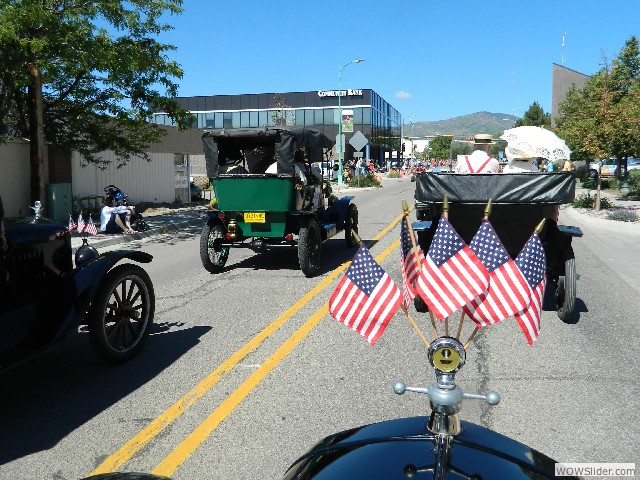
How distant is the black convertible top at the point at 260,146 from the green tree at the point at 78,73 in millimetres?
4792

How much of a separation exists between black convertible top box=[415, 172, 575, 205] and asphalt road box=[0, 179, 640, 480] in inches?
56.6

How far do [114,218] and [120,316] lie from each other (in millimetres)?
11121

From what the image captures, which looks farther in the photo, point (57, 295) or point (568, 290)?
point (568, 290)

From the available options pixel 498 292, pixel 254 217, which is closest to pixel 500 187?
pixel 254 217

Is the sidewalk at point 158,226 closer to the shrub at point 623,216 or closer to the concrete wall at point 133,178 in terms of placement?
the concrete wall at point 133,178

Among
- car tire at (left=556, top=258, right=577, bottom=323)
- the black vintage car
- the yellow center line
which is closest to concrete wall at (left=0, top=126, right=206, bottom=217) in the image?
the black vintage car

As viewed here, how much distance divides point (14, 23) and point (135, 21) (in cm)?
383

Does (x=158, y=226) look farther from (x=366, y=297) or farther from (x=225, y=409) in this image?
(x=366, y=297)

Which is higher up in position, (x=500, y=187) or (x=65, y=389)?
(x=500, y=187)

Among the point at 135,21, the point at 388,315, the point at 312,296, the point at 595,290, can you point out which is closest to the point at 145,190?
the point at 135,21

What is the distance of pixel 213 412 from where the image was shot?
4.50 meters

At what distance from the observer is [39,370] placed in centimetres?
544

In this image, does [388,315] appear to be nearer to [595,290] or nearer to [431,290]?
[431,290]

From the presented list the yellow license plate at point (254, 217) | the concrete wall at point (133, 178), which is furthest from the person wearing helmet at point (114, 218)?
the yellow license plate at point (254, 217)
